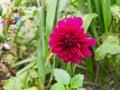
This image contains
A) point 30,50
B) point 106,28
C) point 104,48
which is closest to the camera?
point 104,48

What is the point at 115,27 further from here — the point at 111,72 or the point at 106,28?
the point at 111,72

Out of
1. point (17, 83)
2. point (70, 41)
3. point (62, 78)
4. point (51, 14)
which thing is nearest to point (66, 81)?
point (62, 78)

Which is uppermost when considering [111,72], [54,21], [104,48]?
[54,21]

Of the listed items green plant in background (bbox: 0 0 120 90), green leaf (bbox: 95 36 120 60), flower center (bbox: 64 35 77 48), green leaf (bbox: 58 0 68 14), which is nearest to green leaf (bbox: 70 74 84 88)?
green plant in background (bbox: 0 0 120 90)

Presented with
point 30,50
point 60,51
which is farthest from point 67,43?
point 30,50

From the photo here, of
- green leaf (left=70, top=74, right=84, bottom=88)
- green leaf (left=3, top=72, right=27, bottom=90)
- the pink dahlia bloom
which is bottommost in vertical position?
green leaf (left=3, top=72, right=27, bottom=90)

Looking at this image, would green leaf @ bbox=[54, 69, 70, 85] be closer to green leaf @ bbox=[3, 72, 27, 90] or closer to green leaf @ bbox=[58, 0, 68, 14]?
green leaf @ bbox=[3, 72, 27, 90]

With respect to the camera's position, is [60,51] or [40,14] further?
[40,14]

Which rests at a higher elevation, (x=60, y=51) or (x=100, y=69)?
(x=60, y=51)
